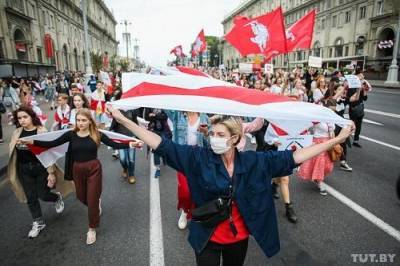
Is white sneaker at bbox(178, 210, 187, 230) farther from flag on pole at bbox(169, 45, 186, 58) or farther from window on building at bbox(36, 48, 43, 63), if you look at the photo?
window on building at bbox(36, 48, 43, 63)

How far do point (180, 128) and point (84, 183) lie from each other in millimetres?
1798

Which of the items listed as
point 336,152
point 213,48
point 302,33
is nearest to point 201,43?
point 302,33

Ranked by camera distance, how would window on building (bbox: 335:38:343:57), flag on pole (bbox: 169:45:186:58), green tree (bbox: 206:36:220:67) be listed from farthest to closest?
1. green tree (bbox: 206:36:220:67)
2. window on building (bbox: 335:38:343:57)
3. flag on pole (bbox: 169:45:186:58)

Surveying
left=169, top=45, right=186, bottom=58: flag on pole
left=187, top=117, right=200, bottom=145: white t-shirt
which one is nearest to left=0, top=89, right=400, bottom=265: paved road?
left=187, top=117, right=200, bottom=145: white t-shirt

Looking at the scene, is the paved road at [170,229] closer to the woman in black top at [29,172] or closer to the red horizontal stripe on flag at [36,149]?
the woman in black top at [29,172]

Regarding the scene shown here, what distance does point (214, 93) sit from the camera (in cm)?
249

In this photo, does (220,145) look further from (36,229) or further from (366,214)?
(366,214)

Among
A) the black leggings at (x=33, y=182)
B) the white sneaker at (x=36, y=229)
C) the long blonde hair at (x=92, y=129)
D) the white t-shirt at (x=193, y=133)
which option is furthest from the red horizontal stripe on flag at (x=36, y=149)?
the white t-shirt at (x=193, y=133)

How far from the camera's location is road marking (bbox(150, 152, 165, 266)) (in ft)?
10.9

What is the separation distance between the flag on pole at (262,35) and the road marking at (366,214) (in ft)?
18.3

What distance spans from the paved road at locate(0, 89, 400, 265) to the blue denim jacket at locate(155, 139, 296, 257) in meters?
1.23

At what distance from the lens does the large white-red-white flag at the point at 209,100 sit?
2.14m

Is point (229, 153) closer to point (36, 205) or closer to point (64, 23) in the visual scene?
point (36, 205)

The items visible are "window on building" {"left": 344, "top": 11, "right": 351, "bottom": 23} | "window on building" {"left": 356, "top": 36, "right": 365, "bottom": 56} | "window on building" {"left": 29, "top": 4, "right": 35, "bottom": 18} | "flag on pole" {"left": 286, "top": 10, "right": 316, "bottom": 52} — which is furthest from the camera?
"window on building" {"left": 344, "top": 11, "right": 351, "bottom": 23}
